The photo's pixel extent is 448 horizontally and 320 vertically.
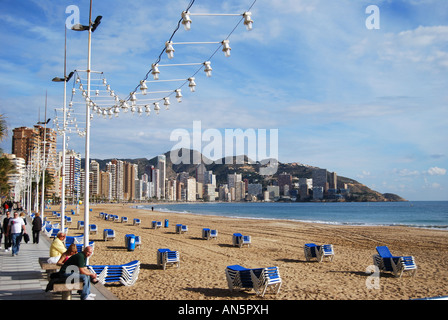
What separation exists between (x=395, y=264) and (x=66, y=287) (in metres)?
8.85

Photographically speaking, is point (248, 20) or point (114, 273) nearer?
point (248, 20)

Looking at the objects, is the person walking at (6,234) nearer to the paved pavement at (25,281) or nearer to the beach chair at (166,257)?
the paved pavement at (25,281)

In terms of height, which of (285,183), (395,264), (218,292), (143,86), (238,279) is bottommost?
(218,292)

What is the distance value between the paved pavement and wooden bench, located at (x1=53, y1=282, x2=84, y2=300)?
0.55 meters

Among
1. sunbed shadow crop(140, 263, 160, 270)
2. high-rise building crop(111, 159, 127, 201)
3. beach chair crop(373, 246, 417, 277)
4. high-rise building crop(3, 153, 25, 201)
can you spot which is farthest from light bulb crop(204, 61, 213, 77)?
high-rise building crop(111, 159, 127, 201)

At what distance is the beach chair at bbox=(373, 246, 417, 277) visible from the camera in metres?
10.7

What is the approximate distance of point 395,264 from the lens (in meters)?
10.7

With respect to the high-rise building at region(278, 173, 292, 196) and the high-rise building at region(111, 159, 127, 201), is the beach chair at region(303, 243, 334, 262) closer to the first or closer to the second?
the high-rise building at region(278, 173, 292, 196)

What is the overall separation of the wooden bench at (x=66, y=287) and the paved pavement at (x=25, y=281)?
0.55m

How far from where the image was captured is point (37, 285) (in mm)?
7559

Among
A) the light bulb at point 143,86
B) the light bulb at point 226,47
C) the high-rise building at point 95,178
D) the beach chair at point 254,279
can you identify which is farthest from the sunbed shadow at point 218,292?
the high-rise building at point 95,178

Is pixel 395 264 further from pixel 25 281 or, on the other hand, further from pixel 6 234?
pixel 6 234

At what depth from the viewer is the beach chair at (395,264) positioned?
1066 centimetres

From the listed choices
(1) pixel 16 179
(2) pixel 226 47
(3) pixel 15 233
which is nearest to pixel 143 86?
(2) pixel 226 47
